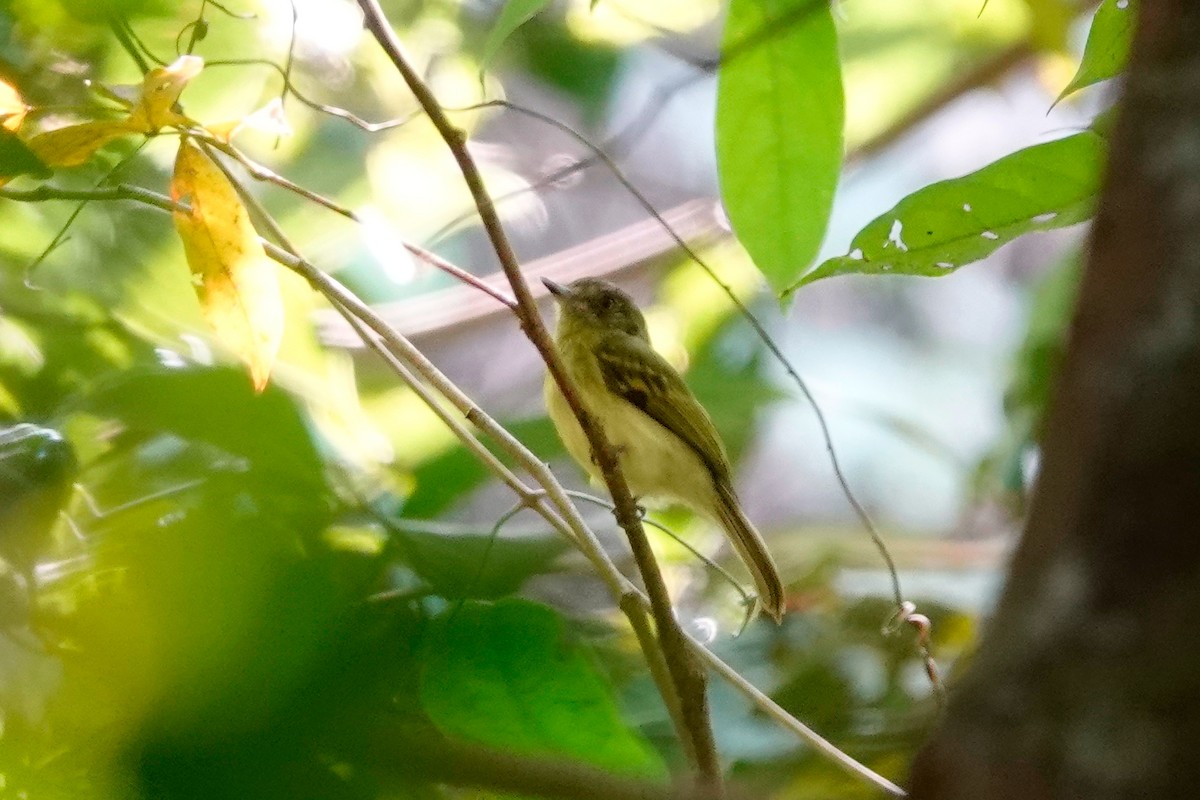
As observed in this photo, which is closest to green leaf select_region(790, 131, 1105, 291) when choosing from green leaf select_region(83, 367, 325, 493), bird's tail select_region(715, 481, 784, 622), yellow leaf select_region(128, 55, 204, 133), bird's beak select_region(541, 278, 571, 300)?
green leaf select_region(83, 367, 325, 493)

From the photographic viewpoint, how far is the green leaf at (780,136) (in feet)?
5.65

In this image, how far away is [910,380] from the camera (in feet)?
19.2

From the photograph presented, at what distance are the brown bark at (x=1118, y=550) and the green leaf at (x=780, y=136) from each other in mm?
1101

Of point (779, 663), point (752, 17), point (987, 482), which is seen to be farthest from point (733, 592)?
point (752, 17)

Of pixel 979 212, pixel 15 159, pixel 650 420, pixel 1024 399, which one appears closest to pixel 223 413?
pixel 15 159

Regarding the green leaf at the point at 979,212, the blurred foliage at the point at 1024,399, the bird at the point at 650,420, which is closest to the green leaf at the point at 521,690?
the green leaf at the point at 979,212

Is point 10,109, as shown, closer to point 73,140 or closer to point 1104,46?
point 73,140

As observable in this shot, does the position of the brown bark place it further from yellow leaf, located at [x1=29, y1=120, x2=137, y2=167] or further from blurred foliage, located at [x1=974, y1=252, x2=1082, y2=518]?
blurred foliage, located at [x1=974, y1=252, x2=1082, y2=518]

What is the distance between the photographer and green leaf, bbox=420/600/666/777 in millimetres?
1500

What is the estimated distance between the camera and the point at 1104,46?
1540 mm

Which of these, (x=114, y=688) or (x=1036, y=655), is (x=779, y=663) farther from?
(x=1036, y=655)

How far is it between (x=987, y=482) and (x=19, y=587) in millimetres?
2140

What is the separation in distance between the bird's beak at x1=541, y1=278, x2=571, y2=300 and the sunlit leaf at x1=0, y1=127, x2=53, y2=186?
1648mm

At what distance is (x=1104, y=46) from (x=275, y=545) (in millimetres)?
1129
